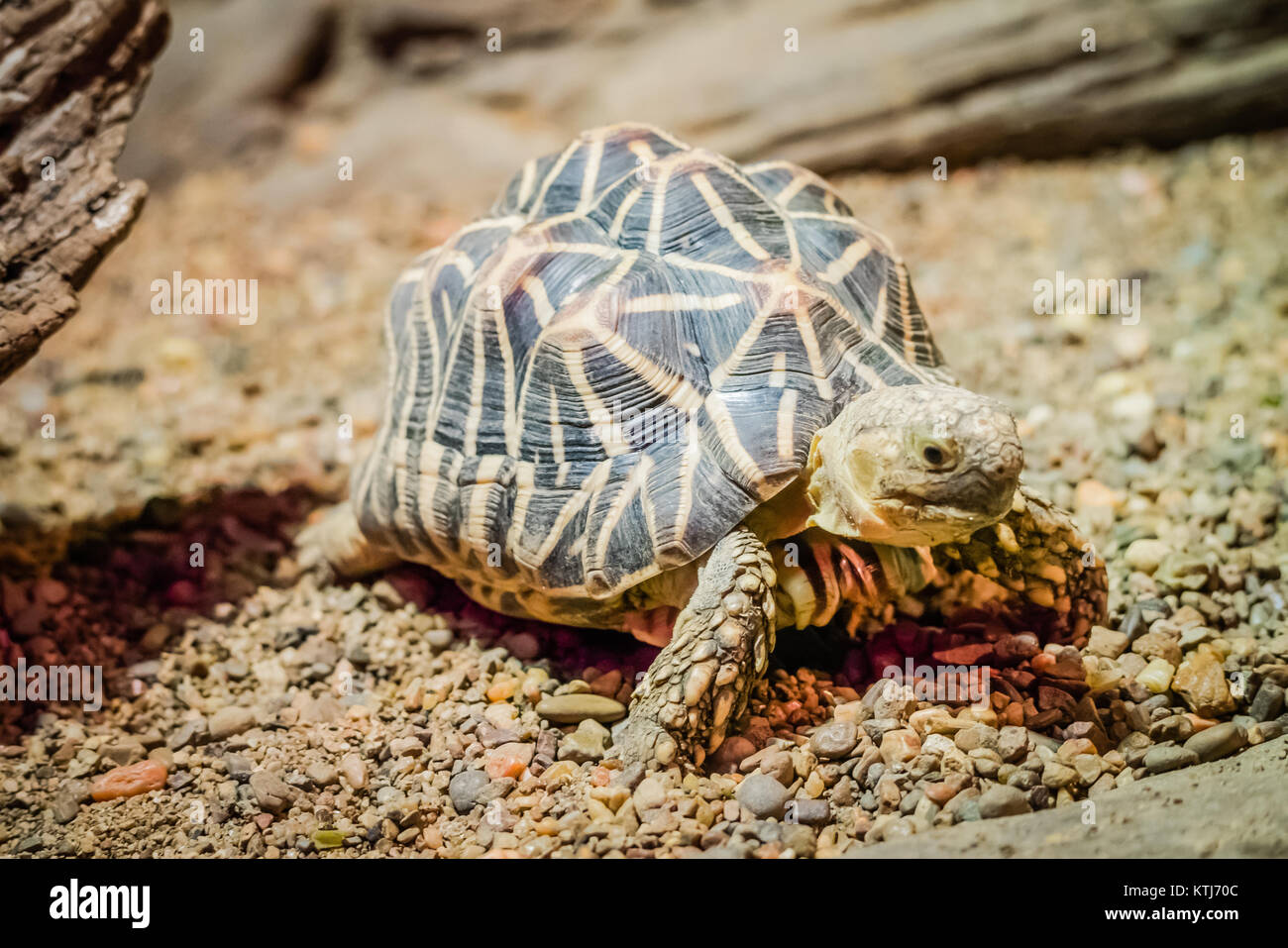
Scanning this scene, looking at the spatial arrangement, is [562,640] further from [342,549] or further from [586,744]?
[342,549]

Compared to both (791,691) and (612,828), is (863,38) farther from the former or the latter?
(612,828)

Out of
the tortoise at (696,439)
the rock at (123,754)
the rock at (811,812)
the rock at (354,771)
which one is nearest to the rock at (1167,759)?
the tortoise at (696,439)

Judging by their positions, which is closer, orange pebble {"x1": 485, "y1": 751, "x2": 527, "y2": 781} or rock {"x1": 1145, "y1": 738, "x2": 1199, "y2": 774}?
rock {"x1": 1145, "y1": 738, "x2": 1199, "y2": 774}

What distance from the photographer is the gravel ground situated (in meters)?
2.50

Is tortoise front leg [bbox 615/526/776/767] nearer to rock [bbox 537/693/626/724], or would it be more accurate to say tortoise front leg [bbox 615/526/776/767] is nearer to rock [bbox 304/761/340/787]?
rock [bbox 537/693/626/724]

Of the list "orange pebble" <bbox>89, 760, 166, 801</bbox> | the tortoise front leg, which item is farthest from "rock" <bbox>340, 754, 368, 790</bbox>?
the tortoise front leg

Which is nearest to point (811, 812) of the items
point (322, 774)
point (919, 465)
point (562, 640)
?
point (919, 465)

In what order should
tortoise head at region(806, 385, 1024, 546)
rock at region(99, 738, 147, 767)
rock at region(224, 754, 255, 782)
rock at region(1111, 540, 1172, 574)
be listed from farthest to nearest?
rock at region(1111, 540, 1172, 574), rock at region(99, 738, 147, 767), rock at region(224, 754, 255, 782), tortoise head at region(806, 385, 1024, 546)

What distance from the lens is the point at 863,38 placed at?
6.59 meters

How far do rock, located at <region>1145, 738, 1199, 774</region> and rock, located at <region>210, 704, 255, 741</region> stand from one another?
2521 mm

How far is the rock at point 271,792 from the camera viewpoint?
260 cm

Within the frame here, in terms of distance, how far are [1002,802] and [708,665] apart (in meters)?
0.77

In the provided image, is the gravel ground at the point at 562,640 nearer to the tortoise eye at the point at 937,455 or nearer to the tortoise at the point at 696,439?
the tortoise at the point at 696,439
